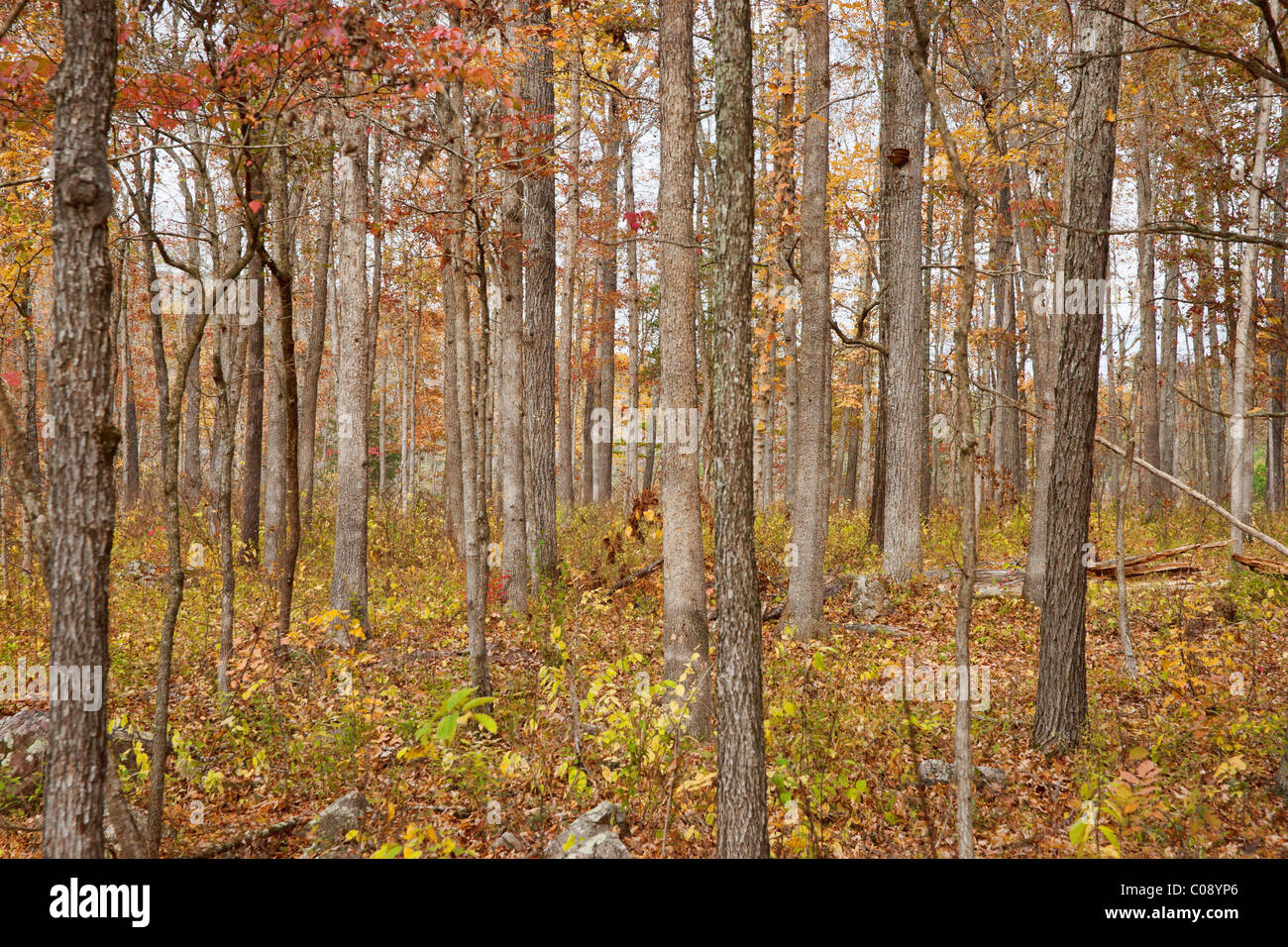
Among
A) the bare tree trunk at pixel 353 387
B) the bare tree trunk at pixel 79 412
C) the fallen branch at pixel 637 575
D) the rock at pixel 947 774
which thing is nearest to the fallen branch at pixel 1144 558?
the rock at pixel 947 774

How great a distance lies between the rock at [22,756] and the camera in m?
5.23

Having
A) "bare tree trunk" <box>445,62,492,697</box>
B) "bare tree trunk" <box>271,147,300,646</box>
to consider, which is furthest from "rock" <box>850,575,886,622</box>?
"bare tree trunk" <box>271,147,300,646</box>

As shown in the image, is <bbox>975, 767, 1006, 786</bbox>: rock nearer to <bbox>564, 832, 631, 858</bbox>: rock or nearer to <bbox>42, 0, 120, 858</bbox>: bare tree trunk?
<bbox>564, 832, 631, 858</bbox>: rock

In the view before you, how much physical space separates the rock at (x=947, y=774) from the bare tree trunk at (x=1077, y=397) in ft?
2.16

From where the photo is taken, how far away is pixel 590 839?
14.7 feet

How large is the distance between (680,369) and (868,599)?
562 cm

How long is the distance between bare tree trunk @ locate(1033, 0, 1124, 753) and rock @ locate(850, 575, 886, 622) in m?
3.86

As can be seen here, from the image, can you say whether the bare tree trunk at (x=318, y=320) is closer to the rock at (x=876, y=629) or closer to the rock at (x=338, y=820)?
the rock at (x=338, y=820)

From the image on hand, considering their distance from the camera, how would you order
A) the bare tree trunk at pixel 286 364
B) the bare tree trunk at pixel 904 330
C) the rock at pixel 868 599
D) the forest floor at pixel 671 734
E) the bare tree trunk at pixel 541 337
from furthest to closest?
the bare tree trunk at pixel 904 330 < the bare tree trunk at pixel 541 337 < the rock at pixel 868 599 < the bare tree trunk at pixel 286 364 < the forest floor at pixel 671 734

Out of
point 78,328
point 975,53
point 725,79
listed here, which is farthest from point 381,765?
→ point 975,53

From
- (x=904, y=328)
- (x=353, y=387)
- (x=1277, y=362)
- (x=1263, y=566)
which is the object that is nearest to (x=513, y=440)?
(x=353, y=387)

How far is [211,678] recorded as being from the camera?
760 cm

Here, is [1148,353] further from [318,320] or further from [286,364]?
[286,364]
